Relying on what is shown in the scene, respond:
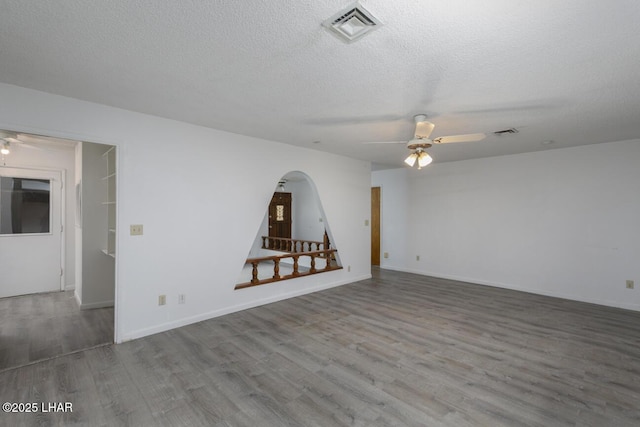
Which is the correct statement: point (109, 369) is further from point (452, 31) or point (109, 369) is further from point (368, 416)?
point (452, 31)

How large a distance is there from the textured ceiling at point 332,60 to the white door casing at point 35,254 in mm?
3224

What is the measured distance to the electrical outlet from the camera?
323 centimetres

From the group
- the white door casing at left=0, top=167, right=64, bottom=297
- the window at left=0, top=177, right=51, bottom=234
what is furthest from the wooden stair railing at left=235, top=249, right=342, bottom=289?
the window at left=0, top=177, right=51, bottom=234

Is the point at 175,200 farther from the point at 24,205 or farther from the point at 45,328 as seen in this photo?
the point at 24,205

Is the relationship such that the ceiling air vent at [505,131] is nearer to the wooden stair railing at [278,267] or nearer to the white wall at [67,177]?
the wooden stair railing at [278,267]

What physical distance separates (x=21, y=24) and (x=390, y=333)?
3.98 metres

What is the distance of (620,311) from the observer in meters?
4.26

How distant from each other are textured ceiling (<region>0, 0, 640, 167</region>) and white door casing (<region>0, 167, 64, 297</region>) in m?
3.22

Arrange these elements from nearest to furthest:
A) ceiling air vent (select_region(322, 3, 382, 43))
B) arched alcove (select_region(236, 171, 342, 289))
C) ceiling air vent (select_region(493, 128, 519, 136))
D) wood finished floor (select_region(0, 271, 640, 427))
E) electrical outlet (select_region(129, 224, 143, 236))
Result: ceiling air vent (select_region(322, 3, 382, 43)), wood finished floor (select_region(0, 271, 640, 427)), electrical outlet (select_region(129, 224, 143, 236)), ceiling air vent (select_region(493, 128, 519, 136)), arched alcove (select_region(236, 171, 342, 289))

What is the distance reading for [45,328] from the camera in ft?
11.4

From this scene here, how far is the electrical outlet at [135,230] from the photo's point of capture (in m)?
3.23

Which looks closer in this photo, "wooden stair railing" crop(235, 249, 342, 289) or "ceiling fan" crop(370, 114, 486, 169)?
"ceiling fan" crop(370, 114, 486, 169)

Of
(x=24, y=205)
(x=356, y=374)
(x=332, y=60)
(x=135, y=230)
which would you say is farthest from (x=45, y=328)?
(x=332, y=60)

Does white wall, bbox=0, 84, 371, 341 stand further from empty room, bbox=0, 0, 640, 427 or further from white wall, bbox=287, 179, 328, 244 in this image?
white wall, bbox=287, 179, 328, 244
